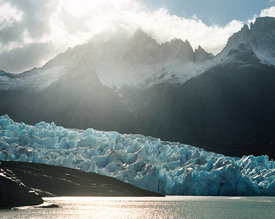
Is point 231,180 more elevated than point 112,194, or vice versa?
point 231,180

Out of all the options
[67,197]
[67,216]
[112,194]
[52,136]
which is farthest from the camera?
[52,136]

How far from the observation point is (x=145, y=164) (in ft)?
332

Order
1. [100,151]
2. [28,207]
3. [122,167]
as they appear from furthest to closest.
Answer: [100,151]
[122,167]
[28,207]

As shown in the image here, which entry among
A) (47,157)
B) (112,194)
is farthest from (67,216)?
(47,157)

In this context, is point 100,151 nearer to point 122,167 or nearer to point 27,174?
point 122,167

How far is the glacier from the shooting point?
10100 cm

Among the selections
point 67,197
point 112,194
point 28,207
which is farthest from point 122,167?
point 28,207

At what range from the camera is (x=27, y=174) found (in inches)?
3531

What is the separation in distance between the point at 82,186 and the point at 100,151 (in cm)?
2071

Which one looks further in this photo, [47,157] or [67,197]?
[47,157]

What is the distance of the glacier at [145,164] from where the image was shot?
101000 mm

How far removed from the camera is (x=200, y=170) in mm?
104562

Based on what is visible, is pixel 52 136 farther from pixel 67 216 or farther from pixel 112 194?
pixel 67 216

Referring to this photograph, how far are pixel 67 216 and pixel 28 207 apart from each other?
944 cm
